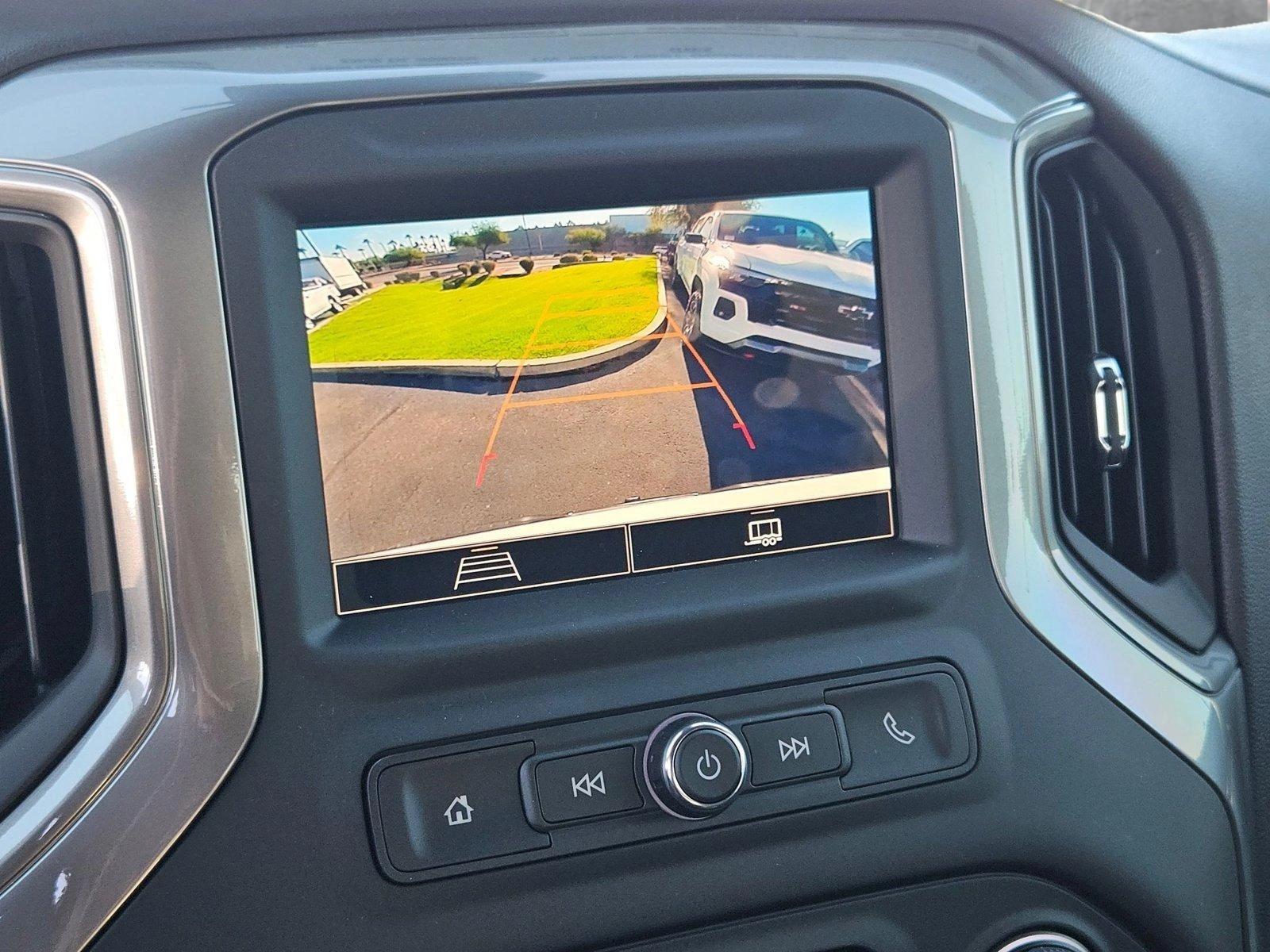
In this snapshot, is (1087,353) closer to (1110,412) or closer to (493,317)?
(1110,412)

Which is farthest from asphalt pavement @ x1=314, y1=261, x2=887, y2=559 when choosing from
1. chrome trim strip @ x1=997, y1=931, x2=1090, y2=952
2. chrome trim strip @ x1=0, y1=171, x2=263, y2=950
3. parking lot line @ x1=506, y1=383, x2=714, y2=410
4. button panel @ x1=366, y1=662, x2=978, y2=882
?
chrome trim strip @ x1=997, y1=931, x2=1090, y2=952

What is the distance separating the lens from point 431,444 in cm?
93

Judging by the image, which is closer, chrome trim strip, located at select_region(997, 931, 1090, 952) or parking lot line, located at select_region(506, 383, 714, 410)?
parking lot line, located at select_region(506, 383, 714, 410)

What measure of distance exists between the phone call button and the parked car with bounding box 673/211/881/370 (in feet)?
1.07

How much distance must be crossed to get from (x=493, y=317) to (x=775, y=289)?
0.92ft

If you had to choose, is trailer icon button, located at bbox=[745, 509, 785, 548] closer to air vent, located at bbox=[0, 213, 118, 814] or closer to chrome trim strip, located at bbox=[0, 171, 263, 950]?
chrome trim strip, located at bbox=[0, 171, 263, 950]

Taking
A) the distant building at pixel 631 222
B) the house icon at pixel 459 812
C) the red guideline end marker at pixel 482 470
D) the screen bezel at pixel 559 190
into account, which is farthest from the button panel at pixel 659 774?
the distant building at pixel 631 222

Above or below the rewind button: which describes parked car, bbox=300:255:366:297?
above

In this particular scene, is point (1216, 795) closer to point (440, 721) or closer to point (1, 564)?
point (440, 721)

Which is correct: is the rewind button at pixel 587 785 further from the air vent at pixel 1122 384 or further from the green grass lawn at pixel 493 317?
the air vent at pixel 1122 384

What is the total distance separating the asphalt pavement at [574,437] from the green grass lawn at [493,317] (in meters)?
0.02

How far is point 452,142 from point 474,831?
0.61m

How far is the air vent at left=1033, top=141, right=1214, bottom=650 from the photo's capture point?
1.10 meters

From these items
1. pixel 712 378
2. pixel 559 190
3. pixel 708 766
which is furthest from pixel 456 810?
pixel 559 190
